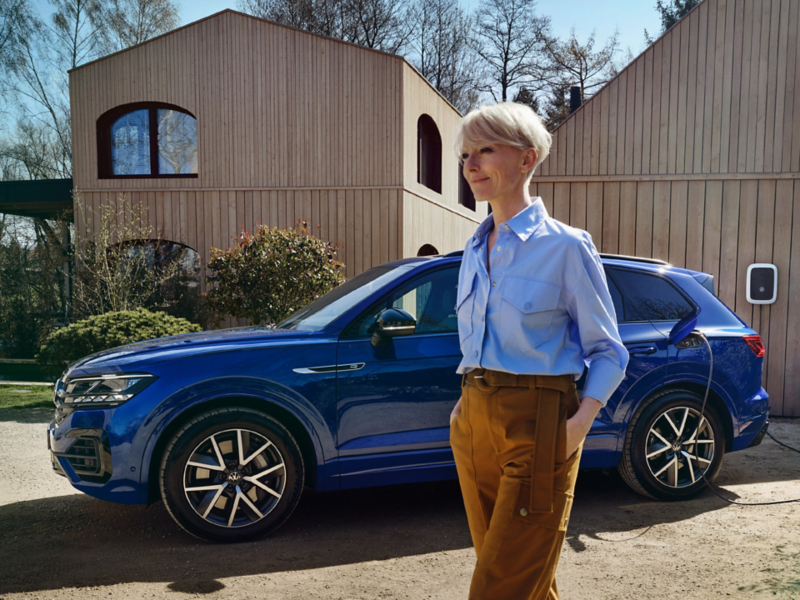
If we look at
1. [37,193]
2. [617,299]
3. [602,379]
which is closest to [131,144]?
[37,193]

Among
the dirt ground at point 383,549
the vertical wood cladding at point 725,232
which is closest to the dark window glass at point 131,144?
the vertical wood cladding at point 725,232

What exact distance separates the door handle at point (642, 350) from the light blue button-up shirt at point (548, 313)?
9.45ft

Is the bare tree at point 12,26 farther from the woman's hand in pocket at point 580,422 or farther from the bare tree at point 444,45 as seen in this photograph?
the woman's hand in pocket at point 580,422

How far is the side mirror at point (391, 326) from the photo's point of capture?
13.3 ft

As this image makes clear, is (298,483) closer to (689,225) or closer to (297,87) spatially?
(689,225)

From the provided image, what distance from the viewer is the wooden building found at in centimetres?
1367

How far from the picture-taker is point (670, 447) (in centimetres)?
498

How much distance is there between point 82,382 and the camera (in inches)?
167

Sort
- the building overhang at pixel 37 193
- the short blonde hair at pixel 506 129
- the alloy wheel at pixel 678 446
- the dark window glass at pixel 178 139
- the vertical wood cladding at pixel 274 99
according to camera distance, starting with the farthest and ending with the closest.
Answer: the building overhang at pixel 37 193 < the dark window glass at pixel 178 139 < the vertical wood cladding at pixel 274 99 < the alloy wheel at pixel 678 446 < the short blonde hair at pixel 506 129

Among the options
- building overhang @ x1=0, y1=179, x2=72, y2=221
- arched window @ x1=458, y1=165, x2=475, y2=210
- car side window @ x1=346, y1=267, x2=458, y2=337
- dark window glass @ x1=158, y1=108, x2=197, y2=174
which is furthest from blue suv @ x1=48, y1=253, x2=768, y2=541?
arched window @ x1=458, y1=165, x2=475, y2=210

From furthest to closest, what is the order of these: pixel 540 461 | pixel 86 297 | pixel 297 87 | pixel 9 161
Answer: pixel 9 161 → pixel 297 87 → pixel 86 297 → pixel 540 461

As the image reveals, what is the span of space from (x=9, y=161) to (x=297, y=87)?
1897 cm

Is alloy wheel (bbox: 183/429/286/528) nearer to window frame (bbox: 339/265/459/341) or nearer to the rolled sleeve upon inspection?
window frame (bbox: 339/265/459/341)

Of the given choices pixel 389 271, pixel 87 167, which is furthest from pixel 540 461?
pixel 87 167
